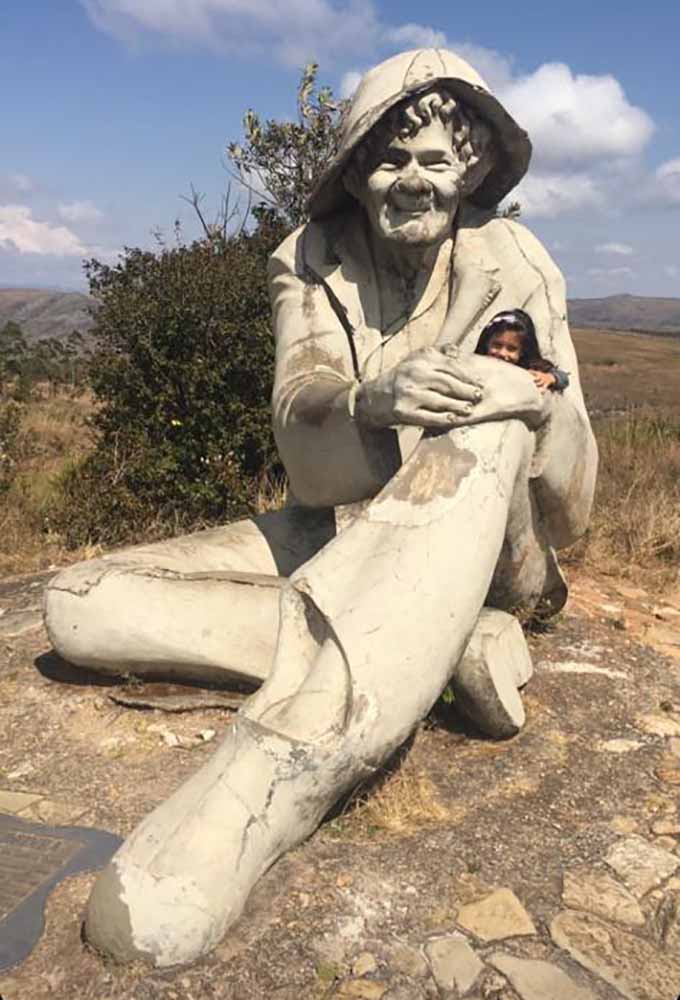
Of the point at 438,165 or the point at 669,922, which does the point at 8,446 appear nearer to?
the point at 438,165

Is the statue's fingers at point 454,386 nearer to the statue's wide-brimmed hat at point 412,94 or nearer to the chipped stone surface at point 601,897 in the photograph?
the statue's wide-brimmed hat at point 412,94

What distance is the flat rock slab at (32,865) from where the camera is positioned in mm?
2189

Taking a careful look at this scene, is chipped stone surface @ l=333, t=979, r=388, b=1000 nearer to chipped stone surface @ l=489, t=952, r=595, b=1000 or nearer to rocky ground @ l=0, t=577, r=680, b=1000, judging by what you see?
rocky ground @ l=0, t=577, r=680, b=1000

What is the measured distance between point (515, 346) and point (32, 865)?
2.01 metres

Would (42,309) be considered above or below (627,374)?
above

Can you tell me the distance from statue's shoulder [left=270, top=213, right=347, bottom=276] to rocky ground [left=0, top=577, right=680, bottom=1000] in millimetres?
1548

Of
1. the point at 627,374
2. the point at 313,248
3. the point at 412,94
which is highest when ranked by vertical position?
the point at 412,94

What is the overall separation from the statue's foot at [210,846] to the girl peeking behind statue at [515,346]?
1369 millimetres

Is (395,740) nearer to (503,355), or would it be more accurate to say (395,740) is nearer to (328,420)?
(328,420)

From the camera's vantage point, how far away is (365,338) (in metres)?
3.36

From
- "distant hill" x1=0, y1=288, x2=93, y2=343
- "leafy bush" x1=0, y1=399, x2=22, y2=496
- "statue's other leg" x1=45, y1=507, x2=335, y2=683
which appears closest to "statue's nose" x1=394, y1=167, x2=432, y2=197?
"statue's other leg" x1=45, y1=507, x2=335, y2=683

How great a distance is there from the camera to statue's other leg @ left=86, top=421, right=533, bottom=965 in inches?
84.4

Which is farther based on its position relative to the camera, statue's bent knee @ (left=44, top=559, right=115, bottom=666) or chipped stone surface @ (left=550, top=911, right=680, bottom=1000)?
statue's bent knee @ (left=44, top=559, right=115, bottom=666)

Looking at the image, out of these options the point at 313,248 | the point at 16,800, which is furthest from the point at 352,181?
the point at 16,800
